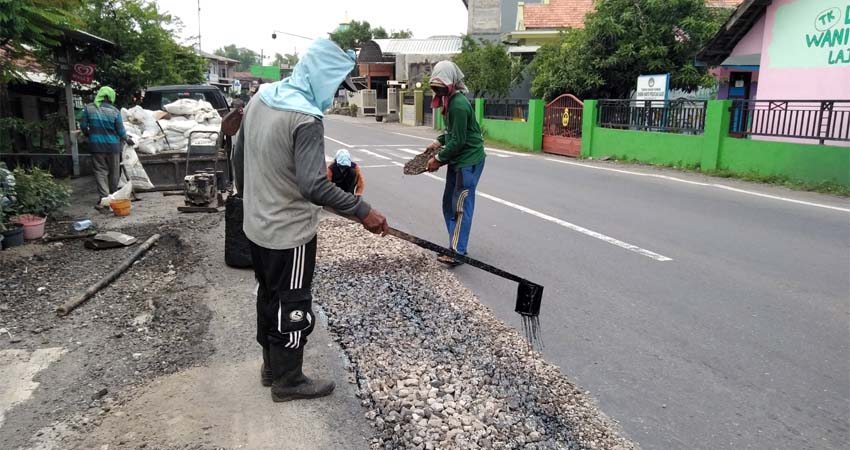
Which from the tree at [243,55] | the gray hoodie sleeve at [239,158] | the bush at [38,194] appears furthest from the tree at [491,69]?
the tree at [243,55]

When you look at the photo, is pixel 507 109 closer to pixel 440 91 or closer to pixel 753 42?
pixel 753 42

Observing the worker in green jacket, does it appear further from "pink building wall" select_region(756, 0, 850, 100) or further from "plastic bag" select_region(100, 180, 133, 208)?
"pink building wall" select_region(756, 0, 850, 100)

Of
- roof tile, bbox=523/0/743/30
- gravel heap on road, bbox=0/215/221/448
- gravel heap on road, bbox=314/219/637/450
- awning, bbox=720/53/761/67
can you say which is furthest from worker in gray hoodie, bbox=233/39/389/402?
roof tile, bbox=523/0/743/30

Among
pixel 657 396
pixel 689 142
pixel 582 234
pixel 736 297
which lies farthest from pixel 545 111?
pixel 657 396

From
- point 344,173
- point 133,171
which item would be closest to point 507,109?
point 133,171

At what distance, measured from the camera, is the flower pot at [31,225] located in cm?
685

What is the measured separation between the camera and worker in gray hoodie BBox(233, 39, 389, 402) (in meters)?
2.98

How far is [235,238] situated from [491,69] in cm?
2173

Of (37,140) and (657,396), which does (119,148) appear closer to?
(37,140)

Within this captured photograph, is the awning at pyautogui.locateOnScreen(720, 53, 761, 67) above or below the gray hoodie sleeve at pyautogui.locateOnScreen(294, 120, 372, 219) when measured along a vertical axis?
above

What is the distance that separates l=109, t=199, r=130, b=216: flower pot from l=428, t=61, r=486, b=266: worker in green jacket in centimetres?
480

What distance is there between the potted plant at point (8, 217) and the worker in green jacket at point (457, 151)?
4.42m

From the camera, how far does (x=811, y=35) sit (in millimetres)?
13289

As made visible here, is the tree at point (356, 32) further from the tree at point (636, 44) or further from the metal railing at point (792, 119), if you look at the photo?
the metal railing at point (792, 119)
